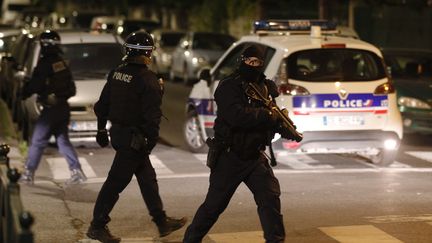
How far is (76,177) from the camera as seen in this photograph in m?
11.9

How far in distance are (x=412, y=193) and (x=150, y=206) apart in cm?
340

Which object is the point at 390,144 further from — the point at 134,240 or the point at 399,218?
the point at 134,240

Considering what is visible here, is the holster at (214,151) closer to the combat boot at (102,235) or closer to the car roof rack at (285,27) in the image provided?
the combat boot at (102,235)

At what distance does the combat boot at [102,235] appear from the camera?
8516 mm

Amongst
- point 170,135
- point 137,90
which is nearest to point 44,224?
point 137,90

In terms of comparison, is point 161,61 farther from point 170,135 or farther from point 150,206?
point 150,206

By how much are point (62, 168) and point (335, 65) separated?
11.9 feet

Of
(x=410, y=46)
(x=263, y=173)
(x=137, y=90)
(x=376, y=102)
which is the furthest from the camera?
(x=410, y=46)

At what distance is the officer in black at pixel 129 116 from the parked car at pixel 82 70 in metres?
Answer: 5.99

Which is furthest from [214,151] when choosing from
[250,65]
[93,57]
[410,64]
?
[410,64]

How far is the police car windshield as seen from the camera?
15.4m

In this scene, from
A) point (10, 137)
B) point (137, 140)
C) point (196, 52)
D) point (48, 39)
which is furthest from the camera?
point (196, 52)

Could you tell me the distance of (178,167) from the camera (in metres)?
13.2

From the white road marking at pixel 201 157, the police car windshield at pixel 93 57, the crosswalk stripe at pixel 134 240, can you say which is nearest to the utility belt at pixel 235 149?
the crosswalk stripe at pixel 134 240
